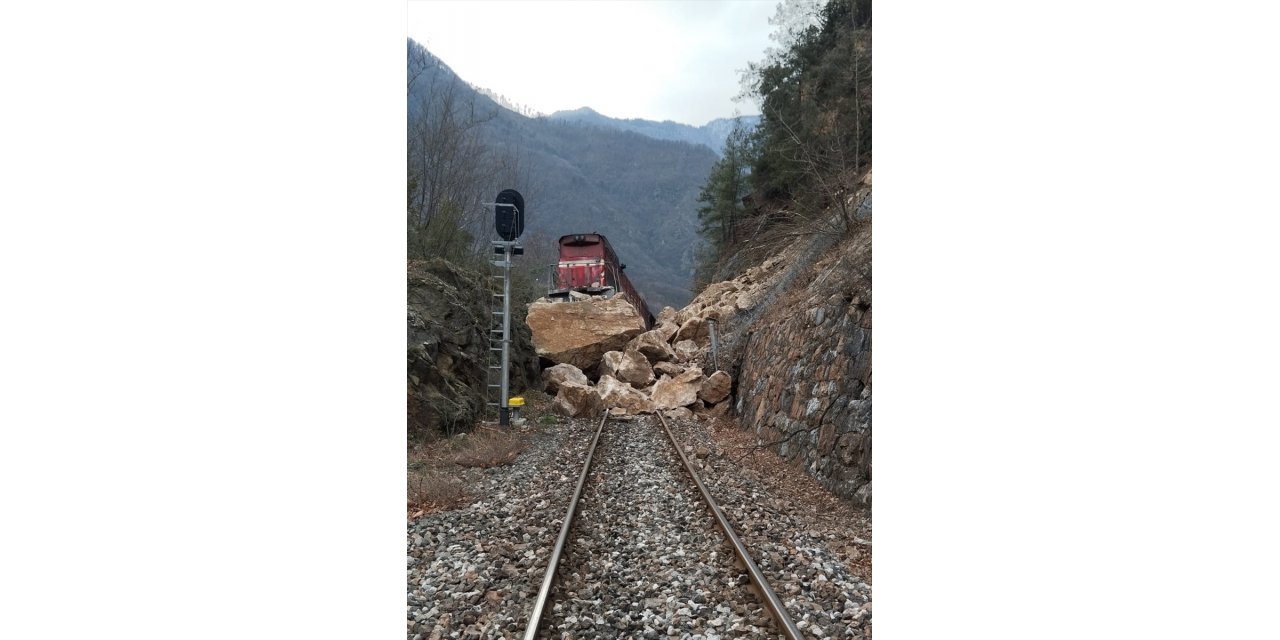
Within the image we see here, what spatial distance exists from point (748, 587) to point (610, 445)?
4834 millimetres

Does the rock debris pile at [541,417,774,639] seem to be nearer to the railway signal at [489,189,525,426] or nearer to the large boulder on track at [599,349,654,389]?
the railway signal at [489,189,525,426]

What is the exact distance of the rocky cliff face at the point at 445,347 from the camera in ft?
26.8

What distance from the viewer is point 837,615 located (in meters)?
Answer: 3.18

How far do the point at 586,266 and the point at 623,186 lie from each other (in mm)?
91519

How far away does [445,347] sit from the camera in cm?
925

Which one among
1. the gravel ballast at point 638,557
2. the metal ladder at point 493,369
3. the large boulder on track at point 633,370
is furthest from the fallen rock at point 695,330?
the gravel ballast at point 638,557

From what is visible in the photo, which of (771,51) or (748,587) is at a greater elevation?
(771,51)

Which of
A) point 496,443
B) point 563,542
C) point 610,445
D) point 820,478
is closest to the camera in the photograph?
point 563,542

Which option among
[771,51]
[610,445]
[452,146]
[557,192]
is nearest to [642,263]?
[557,192]

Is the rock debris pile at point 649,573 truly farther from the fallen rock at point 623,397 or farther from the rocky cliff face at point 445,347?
the fallen rock at point 623,397

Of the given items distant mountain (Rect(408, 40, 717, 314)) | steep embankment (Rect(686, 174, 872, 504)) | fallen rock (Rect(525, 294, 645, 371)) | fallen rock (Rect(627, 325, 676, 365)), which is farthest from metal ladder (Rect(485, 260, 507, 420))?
distant mountain (Rect(408, 40, 717, 314))

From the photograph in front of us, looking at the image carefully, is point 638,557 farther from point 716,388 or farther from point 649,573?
point 716,388

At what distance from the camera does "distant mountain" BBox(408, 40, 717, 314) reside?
8612 centimetres

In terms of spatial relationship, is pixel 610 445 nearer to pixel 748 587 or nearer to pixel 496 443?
pixel 496 443
